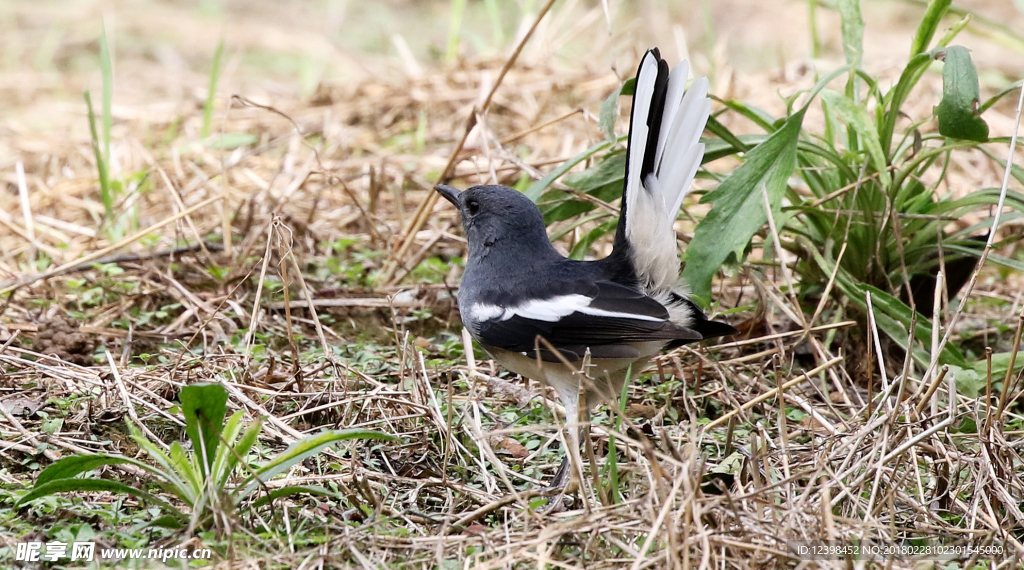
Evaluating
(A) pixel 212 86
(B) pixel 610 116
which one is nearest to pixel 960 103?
(B) pixel 610 116

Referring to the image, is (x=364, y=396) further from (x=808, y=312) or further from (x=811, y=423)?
(x=808, y=312)

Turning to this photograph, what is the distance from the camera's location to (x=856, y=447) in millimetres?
2625

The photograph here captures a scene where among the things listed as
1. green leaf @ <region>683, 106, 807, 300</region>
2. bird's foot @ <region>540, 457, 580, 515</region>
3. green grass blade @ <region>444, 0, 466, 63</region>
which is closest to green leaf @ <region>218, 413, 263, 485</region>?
bird's foot @ <region>540, 457, 580, 515</region>

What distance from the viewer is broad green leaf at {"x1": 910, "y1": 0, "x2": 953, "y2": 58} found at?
3.38 metres

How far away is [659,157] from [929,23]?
1236 millimetres

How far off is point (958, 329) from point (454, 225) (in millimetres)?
2639

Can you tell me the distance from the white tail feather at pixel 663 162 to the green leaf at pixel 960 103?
0.79 m

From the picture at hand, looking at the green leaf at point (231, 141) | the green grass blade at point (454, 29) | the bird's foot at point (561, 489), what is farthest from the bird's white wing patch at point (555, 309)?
the green grass blade at point (454, 29)

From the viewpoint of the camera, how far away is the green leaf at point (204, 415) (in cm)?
238

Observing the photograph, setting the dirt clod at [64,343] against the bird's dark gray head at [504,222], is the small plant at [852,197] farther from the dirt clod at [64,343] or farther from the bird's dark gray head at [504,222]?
the dirt clod at [64,343]

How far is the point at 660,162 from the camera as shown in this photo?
317 cm

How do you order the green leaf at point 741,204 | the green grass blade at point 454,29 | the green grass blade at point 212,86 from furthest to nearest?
the green grass blade at point 454,29
the green grass blade at point 212,86
the green leaf at point 741,204

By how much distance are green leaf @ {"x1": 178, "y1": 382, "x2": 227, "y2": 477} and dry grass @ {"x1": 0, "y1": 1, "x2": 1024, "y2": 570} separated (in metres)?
0.21

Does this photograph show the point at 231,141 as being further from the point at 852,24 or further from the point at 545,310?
the point at 852,24
